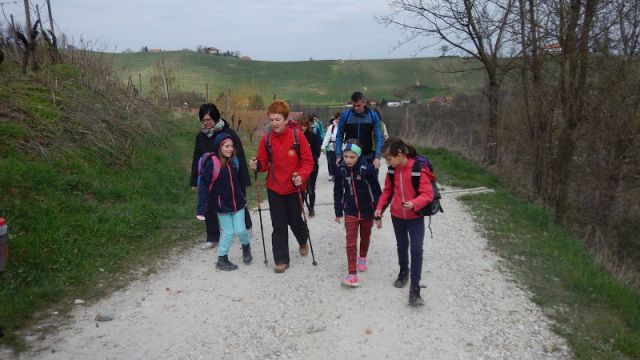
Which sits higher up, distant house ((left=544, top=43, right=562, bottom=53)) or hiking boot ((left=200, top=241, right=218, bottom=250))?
distant house ((left=544, top=43, right=562, bottom=53))

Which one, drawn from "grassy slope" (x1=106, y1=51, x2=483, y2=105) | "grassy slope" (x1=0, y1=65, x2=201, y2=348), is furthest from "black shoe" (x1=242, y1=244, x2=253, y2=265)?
"grassy slope" (x1=106, y1=51, x2=483, y2=105)

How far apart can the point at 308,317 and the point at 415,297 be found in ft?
3.53

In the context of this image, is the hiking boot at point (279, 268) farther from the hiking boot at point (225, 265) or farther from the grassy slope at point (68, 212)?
the grassy slope at point (68, 212)

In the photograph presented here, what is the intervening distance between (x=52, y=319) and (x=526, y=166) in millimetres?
12352

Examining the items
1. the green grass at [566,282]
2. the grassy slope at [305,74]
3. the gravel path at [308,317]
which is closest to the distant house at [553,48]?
the green grass at [566,282]

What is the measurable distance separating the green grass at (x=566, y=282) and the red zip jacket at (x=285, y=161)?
2860 mm

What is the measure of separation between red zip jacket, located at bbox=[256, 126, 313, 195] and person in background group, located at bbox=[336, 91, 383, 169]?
116 cm

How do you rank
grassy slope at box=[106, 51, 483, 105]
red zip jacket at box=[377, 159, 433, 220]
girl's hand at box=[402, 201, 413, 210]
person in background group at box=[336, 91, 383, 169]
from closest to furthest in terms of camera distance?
girl's hand at box=[402, 201, 413, 210]
red zip jacket at box=[377, 159, 433, 220]
person in background group at box=[336, 91, 383, 169]
grassy slope at box=[106, 51, 483, 105]

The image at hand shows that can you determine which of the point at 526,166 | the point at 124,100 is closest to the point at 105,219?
the point at 124,100

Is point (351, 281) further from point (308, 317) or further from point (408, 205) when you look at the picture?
point (408, 205)

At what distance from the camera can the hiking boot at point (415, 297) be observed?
4406 millimetres

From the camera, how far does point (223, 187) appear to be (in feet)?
16.9

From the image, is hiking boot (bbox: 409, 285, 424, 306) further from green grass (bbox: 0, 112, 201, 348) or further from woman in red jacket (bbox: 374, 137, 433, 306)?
green grass (bbox: 0, 112, 201, 348)

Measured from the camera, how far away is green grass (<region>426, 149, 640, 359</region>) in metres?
4.05
